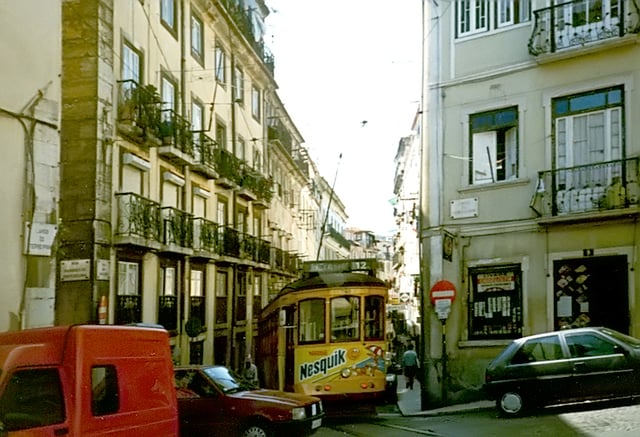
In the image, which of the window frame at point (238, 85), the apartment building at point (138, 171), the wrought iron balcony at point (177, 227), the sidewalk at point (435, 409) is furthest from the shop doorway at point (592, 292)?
the window frame at point (238, 85)

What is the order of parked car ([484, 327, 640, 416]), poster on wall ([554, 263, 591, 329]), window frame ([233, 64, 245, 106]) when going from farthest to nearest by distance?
1. window frame ([233, 64, 245, 106])
2. poster on wall ([554, 263, 591, 329])
3. parked car ([484, 327, 640, 416])

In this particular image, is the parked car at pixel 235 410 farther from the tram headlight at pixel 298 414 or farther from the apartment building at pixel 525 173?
the apartment building at pixel 525 173

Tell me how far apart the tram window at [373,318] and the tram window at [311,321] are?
2.87ft

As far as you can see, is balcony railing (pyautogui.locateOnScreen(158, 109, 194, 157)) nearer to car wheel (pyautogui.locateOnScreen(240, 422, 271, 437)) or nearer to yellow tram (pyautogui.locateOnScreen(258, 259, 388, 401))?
yellow tram (pyautogui.locateOnScreen(258, 259, 388, 401))

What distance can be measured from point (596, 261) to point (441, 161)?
4.14m

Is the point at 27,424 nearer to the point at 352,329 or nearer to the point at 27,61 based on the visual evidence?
the point at 27,61

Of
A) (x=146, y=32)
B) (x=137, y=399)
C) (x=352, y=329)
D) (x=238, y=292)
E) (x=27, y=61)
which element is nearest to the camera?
(x=137, y=399)

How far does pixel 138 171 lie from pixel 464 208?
8149 millimetres

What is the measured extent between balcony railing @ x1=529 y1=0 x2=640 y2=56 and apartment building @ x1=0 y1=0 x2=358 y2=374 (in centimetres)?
923

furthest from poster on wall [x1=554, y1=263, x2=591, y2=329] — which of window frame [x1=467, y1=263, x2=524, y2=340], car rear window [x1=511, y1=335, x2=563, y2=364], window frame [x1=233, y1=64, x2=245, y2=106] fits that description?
window frame [x1=233, y1=64, x2=245, y2=106]

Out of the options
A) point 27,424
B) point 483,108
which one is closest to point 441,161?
point 483,108

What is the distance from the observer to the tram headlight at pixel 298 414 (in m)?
11.1

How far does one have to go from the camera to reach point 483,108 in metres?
17.2

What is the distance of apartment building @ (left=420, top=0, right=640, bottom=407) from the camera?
50.2 feet
